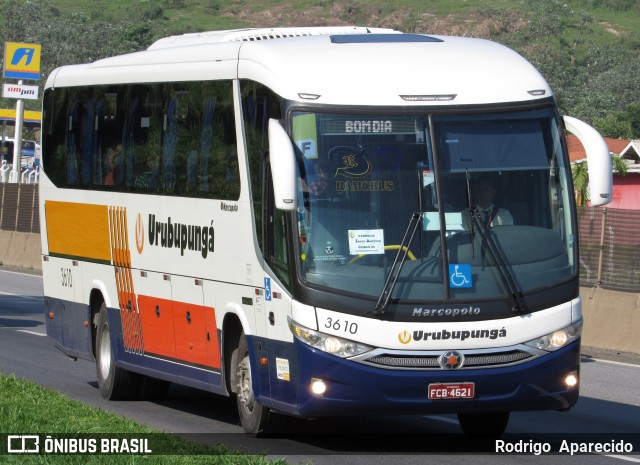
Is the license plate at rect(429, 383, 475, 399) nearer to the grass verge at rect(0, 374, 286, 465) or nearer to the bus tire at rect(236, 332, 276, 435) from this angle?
the grass verge at rect(0, 374, 286, 465)

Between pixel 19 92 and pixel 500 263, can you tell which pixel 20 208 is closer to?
pixel 19 92

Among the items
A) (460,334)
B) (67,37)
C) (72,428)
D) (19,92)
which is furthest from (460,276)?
(67,37)

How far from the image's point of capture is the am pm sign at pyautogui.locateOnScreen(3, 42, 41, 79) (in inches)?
2112

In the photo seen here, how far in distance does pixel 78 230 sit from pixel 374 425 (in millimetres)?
4733

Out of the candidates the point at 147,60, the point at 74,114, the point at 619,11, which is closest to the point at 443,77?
the point at 147,60

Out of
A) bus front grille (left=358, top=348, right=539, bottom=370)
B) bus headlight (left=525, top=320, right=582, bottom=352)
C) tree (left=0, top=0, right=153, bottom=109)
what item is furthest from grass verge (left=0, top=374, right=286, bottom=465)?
tree (left=0, top=0, right=153, bottom=109)

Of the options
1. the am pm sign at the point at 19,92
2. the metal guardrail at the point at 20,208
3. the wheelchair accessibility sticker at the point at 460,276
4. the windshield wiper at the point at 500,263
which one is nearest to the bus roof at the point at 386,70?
the windshield wiper at the point at 500,263

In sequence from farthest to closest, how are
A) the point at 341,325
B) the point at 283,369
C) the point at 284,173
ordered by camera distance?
the point at 283,369 → the point at 341,325 → the point at 284,173

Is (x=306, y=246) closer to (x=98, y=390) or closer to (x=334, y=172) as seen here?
(x=334, y=172)

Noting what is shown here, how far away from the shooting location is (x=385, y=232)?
1038 cm

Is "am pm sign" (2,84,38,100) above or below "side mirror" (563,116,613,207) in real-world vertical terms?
above

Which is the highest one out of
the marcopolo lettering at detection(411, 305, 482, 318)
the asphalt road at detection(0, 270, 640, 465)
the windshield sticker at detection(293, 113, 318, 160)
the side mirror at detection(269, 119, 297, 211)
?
the windshield sticker at detection(293, 113, 318, 160)

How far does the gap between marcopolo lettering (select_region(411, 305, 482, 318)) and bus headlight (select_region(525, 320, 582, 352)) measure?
522 millimetres

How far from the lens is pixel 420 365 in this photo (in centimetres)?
1022
